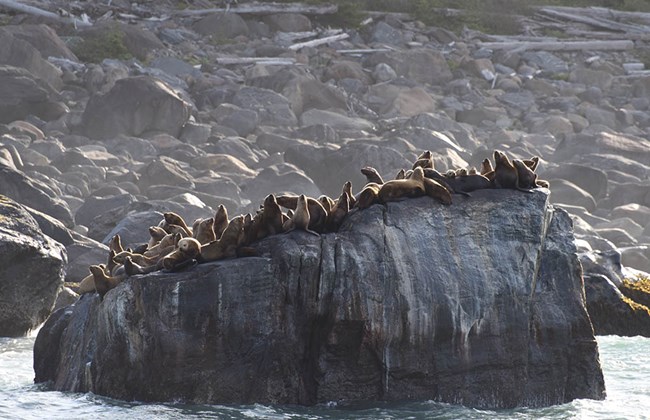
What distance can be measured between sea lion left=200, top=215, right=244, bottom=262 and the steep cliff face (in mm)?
239

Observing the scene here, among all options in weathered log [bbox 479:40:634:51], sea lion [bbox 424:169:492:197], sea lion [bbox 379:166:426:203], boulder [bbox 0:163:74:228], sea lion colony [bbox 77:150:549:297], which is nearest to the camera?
sea lion colony [bbox 77:150:549:297]

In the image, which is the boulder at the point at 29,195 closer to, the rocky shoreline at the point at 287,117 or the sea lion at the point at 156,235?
the rocky shoreline at the point at 287,117

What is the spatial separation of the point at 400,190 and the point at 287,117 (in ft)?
95.7

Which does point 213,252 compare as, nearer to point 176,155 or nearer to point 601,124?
point 176,155

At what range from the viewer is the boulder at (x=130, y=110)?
130 feet

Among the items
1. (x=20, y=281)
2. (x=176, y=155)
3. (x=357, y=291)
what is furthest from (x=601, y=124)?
(x=357, y=291)

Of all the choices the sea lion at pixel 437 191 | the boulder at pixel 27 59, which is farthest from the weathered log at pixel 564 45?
the sea lion at pixel 437 191

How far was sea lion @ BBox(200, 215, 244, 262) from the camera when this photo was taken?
534 inches

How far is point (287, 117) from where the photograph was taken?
4334cm

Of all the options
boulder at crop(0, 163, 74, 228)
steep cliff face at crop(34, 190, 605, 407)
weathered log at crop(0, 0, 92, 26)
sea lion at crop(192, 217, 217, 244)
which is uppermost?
weathered log at crop(0, 0, 92, 26)

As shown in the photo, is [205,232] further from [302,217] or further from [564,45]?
[564,45]

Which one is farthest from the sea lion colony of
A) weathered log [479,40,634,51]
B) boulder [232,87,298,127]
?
weathered log [479,40,634,51]

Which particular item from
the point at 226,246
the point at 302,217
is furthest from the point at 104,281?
the point at 302,217

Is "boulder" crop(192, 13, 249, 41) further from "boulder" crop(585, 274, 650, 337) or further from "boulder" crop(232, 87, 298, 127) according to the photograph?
"boulder" crop(585, 274, 650, 337)
